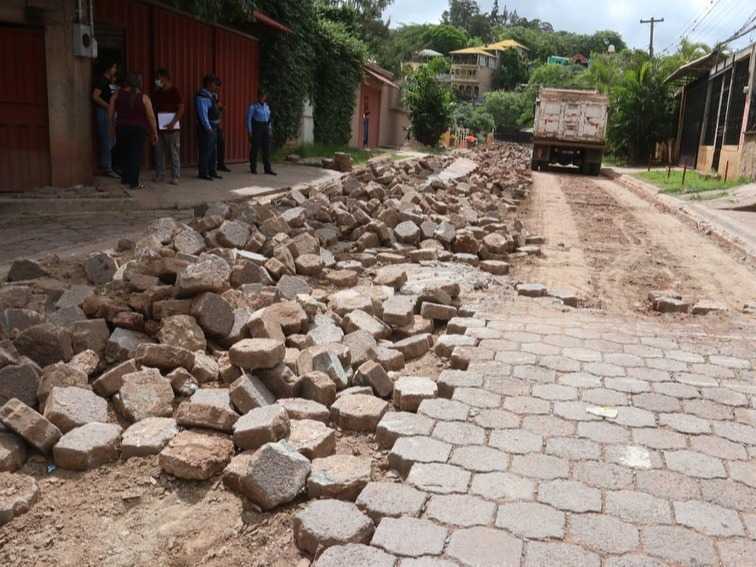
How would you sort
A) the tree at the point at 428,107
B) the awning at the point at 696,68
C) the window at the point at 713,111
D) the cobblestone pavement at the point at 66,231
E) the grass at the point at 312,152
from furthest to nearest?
the tree at the point at 428,107
the awning at the point at 696,68
the window at the point at 713,111
the grass at the point at 312,152
the cobblestone pavement at the point at 66,231

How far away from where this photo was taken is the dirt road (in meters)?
6.62

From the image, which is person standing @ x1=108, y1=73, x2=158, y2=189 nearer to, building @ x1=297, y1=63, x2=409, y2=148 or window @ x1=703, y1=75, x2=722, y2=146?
building @ x1=297, y1=63, x2=409, y2=148

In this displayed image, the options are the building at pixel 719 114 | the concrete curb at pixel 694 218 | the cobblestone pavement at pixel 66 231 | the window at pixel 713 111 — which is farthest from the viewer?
the window at pixel 713 111

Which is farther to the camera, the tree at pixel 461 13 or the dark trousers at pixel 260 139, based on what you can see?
the tree at pixel 461 13

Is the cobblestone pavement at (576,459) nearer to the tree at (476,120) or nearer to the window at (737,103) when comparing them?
the window at (737,103)

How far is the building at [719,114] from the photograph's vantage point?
62.5 ft

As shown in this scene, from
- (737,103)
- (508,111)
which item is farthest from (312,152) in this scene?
(508,111)

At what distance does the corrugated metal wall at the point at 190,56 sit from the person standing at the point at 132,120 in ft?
5.58

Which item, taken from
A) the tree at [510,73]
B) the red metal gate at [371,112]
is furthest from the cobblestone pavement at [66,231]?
the tree at [510,73]

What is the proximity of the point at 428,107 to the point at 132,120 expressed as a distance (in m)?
24.8

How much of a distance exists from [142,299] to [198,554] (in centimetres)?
221

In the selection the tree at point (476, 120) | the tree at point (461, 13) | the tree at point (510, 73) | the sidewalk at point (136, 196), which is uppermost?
the tree at point (461, 13)

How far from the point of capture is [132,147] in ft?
30.2

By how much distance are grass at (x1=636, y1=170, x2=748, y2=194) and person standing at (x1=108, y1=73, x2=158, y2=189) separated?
12.2 metres
